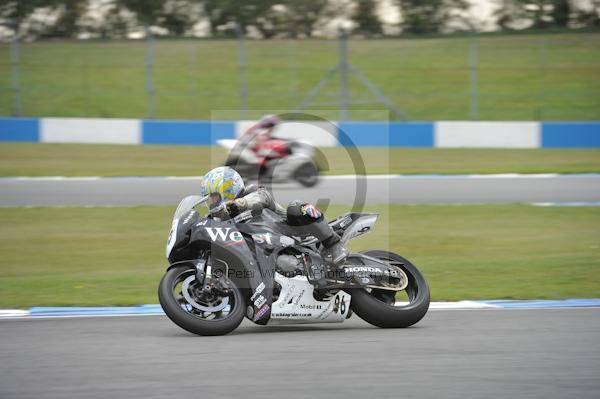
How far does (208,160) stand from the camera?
18453 millimetres

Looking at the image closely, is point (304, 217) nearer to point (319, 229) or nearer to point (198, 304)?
point (319, 229)

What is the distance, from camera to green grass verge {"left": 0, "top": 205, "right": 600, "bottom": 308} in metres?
8.19

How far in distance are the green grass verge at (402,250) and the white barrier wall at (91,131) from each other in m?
7.53

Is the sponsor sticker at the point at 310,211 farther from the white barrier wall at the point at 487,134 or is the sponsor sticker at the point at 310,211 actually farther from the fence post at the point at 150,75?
the fence post at the point at 150,75

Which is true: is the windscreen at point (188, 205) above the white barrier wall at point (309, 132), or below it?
above

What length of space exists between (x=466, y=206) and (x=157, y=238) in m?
4.49

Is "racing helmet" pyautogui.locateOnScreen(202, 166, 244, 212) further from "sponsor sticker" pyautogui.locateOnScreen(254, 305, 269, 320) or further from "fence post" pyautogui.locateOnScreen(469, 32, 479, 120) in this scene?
"fence post" pyautogui.locateOnScreen(469, 32, 479, 120)

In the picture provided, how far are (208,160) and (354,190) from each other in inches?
174

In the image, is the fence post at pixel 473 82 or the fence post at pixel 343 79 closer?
the fence post at pixel 343 79

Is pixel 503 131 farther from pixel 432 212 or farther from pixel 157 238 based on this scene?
pixel 157 238

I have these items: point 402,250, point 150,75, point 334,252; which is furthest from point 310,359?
point 150,75

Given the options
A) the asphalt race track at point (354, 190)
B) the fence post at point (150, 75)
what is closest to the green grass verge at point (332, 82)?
the fence post at point (150, 75)

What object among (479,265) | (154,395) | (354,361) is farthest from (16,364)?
(479,265)

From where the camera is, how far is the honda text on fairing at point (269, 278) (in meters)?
6.19
